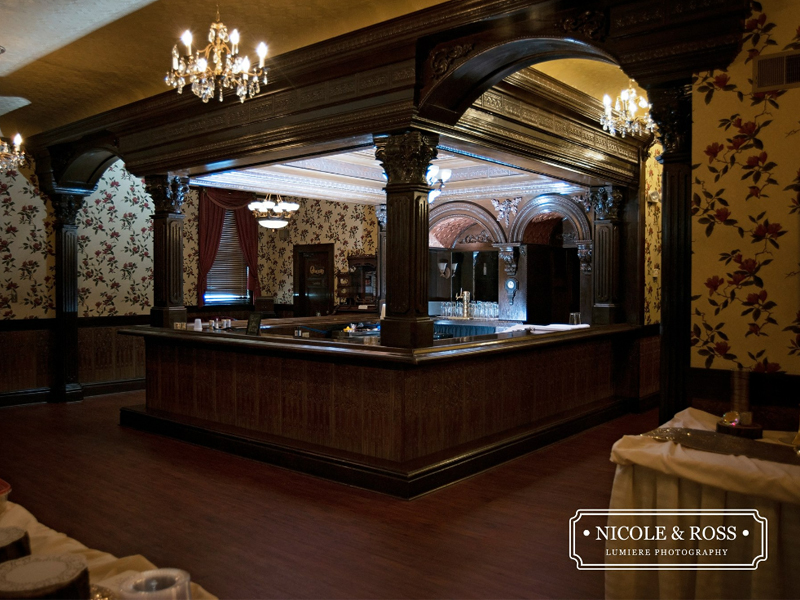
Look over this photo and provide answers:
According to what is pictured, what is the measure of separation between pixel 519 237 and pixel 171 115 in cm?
566

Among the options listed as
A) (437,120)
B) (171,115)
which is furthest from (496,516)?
(171,115)

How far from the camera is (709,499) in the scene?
2.34 meters

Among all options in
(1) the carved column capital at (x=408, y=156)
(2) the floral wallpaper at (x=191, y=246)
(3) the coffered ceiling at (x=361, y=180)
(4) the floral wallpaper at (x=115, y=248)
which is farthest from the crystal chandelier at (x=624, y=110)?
(2) the floral wallpaper at (x=191, y=246)

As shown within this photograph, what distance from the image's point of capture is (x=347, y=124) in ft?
17.5

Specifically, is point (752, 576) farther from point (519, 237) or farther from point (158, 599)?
point (519, 237)

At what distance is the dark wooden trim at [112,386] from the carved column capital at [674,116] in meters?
8.51

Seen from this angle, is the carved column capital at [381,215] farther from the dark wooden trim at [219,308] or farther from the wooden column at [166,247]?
the wooden column at [166,247]

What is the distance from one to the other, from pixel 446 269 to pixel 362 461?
679cm

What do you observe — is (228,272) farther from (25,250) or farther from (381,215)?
(25,250)

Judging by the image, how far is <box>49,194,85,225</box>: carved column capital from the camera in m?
8.88

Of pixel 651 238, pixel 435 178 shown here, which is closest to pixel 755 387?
pixel 435 178

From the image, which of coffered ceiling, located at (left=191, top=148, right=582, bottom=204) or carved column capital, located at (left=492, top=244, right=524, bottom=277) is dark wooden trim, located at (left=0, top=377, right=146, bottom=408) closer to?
coffered ceiling, located at (left=191, top=148, right=582, bottom=204)

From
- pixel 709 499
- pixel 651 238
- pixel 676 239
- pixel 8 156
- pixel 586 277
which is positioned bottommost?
pixel 709 499

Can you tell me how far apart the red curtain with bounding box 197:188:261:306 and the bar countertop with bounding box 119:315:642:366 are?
5.73 meters
